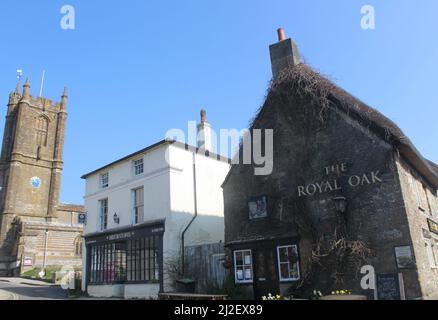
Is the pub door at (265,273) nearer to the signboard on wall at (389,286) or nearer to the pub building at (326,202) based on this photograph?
the pub building at (326,202)

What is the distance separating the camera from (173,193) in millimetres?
18953

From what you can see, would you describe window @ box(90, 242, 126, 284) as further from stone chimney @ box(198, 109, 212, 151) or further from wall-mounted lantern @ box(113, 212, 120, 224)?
stone chimney @ box(198, 109, 212, 151)

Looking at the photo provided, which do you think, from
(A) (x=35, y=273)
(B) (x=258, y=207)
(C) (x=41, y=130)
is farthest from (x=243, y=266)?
(C) (x=41, y=130)

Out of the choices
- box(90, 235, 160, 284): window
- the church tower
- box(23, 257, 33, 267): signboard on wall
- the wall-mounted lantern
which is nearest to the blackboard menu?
box(90, 235, 160, 284): window

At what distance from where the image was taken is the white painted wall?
18789mm

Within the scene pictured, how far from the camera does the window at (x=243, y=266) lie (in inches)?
591

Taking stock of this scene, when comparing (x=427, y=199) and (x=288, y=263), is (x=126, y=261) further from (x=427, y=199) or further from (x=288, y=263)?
(x=427, y=199)

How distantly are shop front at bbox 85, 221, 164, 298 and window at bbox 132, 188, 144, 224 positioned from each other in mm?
692

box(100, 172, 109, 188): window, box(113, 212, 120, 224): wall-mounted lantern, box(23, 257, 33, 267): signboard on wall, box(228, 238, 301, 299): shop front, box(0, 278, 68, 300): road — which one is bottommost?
box(0, 278, 68, 300): road

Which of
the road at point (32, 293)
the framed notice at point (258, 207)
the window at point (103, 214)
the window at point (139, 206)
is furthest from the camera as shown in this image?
the window at point (103, 214)

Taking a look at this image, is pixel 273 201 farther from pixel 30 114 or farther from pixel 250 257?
pixel 30 114

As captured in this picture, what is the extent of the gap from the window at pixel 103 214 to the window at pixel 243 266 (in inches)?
413

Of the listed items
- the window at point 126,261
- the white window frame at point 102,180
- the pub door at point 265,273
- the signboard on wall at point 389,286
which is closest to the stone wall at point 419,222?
the signboard on wall at point 389,286

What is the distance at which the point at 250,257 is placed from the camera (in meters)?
15.1
